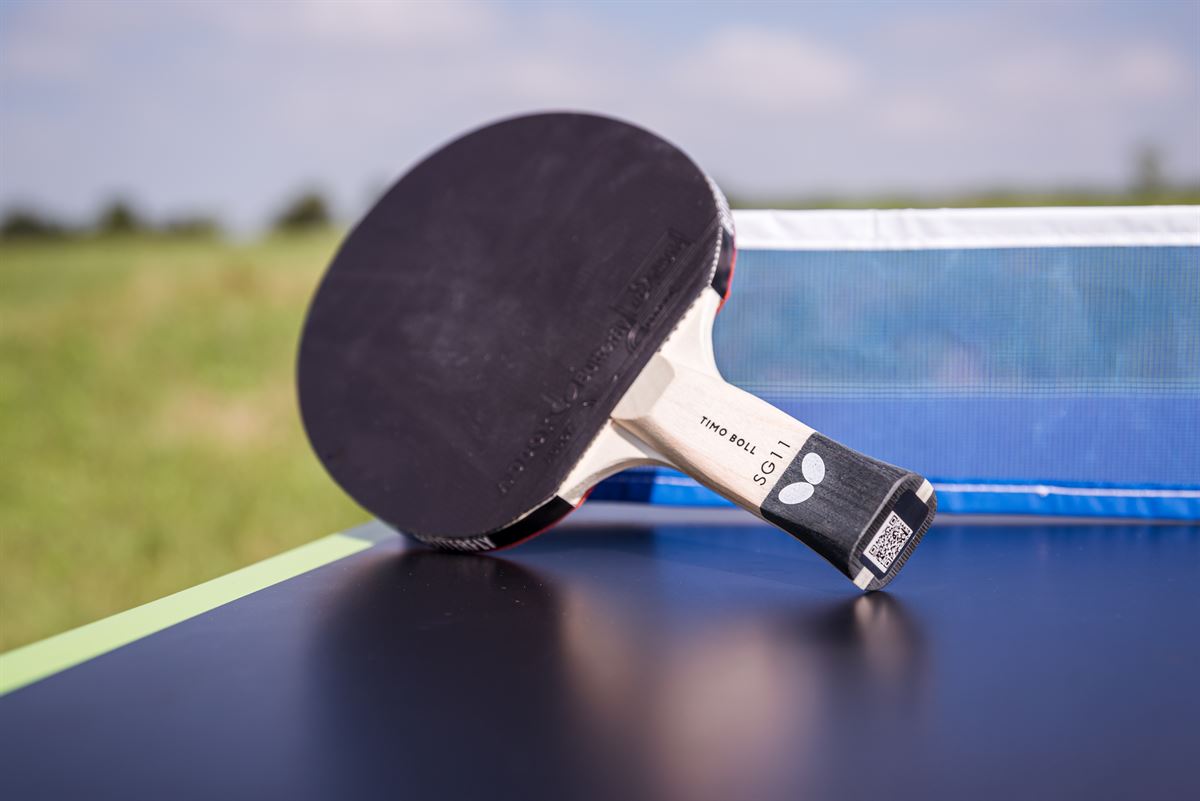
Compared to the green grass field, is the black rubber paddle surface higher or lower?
higher

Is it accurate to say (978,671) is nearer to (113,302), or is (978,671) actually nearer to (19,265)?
(113,302)

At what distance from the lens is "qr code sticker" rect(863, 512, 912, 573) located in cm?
77

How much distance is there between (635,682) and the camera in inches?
24.4

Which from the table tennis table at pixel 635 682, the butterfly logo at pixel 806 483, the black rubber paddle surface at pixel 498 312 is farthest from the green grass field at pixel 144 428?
the butterfly logo at pixel 806 483

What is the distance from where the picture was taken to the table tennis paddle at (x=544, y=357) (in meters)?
0.82

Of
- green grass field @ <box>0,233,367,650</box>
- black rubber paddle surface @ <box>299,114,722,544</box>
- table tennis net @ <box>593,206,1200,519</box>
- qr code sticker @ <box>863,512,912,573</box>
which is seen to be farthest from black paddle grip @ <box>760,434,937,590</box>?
green grass field @ <box>0,233,367,650</box>

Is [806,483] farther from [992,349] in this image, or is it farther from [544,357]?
[992,349]

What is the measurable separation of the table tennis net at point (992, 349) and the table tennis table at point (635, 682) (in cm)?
11

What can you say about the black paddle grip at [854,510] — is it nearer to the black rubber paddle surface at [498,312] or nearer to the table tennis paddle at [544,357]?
the table tennis paddle at [544,357]

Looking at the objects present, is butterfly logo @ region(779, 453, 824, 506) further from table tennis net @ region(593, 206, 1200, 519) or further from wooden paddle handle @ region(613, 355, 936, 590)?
table tennis net @ region(593, 206, 1200, 519)

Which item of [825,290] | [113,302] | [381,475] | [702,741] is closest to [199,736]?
A: [702,741]

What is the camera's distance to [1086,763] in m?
0.49

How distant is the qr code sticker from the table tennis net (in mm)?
287

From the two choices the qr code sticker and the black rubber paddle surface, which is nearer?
the qr code sticker
